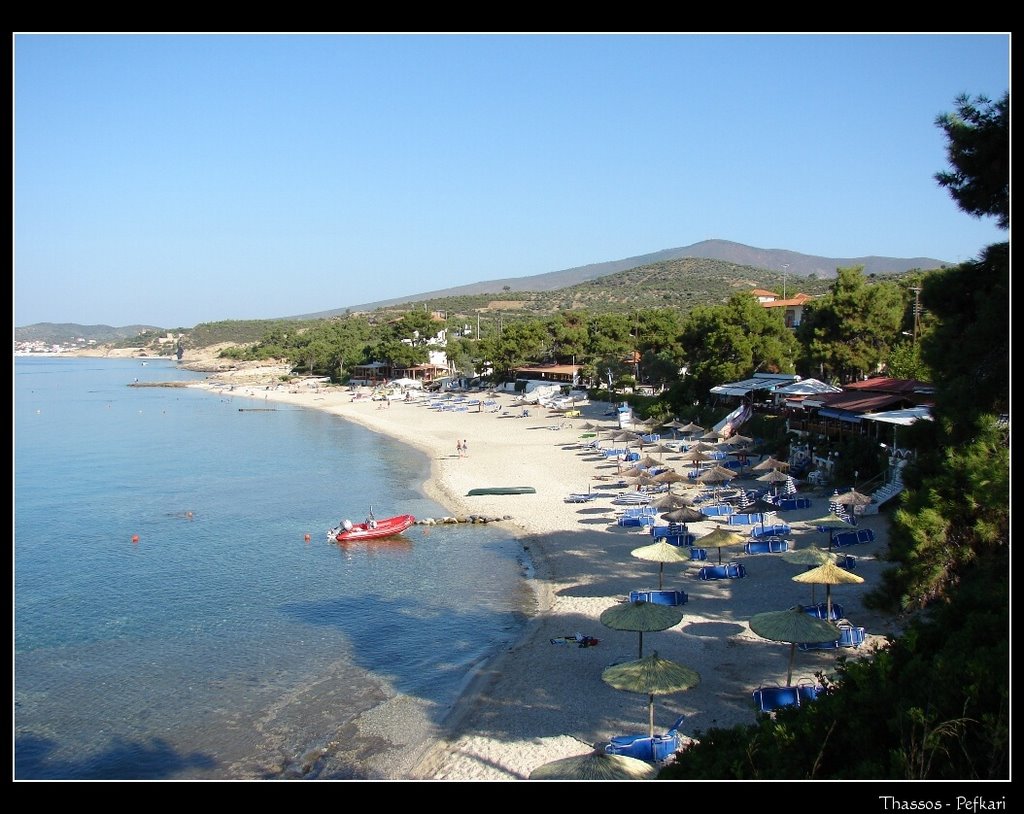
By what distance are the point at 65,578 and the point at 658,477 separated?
1655 cm

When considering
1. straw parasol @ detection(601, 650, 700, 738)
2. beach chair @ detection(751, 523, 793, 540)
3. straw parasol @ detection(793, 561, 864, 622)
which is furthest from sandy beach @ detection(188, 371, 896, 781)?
straw parasol @ detection(601, 650, 700, 738)

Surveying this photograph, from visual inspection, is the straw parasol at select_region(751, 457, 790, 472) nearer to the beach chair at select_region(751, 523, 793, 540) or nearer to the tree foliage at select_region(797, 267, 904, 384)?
the beach chair at select_region(751, 523, 793, 540)

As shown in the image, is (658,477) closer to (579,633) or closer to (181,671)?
(579,633)

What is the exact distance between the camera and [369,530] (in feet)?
73.4

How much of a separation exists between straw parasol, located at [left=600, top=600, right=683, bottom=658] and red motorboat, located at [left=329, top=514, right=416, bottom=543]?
1201 centimetres

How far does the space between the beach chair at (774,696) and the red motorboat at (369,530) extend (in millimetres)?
13971

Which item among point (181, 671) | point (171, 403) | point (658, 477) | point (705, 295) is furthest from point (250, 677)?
point (705, 295)

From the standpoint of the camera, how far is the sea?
11281 mm

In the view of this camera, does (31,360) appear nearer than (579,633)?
No

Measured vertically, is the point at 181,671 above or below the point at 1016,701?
below

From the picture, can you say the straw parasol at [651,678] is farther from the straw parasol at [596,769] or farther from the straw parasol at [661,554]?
the straw parasol at [661,554]

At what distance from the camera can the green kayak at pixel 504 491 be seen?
27.6 m

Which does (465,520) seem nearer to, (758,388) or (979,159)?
(758,388)
